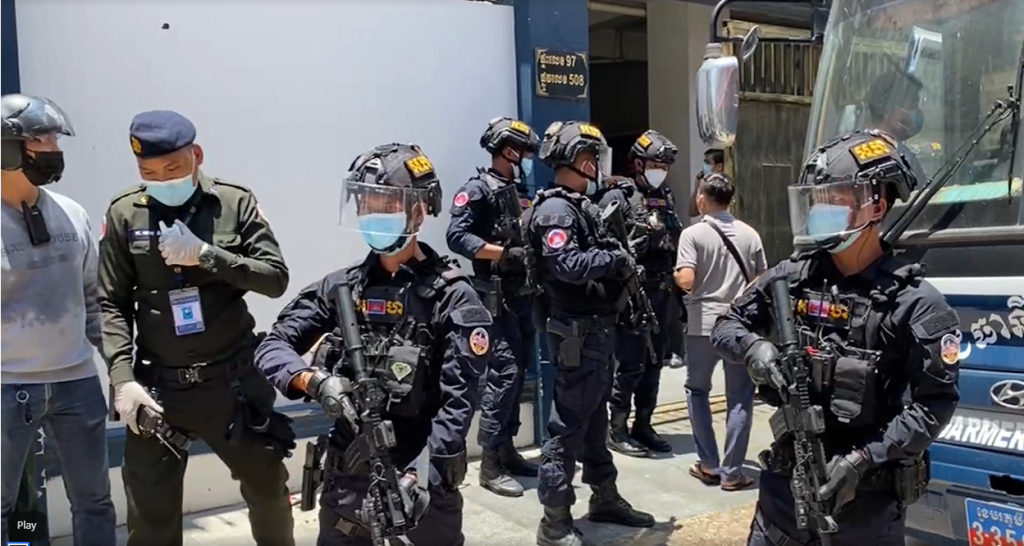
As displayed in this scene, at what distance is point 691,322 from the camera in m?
5.14

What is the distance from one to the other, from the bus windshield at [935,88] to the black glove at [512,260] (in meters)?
1.66

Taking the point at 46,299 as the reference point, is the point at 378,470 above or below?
below

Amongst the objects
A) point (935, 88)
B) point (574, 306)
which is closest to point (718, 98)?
point (935, 88)

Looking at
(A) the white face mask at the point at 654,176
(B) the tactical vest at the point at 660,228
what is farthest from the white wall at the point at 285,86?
(B) the tactical vest at the point at 660,228

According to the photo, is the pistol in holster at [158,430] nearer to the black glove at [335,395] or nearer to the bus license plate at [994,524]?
the black glove at [335,395]

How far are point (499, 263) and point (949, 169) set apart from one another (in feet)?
7.95

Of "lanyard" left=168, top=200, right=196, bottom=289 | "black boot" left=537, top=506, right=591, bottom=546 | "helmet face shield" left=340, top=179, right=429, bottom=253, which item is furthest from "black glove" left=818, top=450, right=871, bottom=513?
"lanyard" left=168, top=200, right=196, bottom=289

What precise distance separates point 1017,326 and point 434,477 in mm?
1918

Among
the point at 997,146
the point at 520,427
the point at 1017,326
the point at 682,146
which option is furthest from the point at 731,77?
the point at 682,146

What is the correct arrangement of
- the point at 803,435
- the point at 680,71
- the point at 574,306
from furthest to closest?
1. the point at 680,71
2. the point at 574,306
3. the point at 803,435

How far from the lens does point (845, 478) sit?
245 cm

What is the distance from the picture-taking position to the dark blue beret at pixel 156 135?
3113mm

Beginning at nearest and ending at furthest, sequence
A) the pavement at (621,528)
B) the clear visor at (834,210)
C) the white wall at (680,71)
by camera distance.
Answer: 1. the clear visor at (834,210)
2. the pavement at (621,528)
3. the white wall at (680,71)

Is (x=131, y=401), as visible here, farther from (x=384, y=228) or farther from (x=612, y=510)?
(x=612, y=510)
